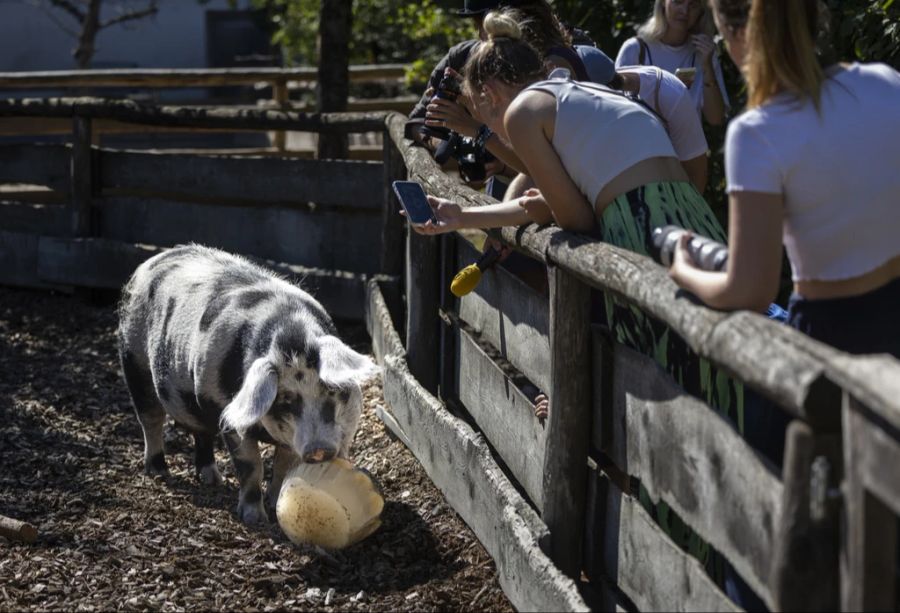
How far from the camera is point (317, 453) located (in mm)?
4590

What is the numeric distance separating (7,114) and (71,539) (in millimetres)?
5477

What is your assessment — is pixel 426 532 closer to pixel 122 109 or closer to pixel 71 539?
pixel 71 539

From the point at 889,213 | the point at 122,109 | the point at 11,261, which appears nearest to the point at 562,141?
the point at 889,213

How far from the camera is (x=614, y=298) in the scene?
3.38 meters

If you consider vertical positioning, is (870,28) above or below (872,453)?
above

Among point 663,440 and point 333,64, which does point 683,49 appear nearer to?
point 663,440

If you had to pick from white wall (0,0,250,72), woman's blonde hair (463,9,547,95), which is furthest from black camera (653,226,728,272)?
white wall (0,0,250,72)

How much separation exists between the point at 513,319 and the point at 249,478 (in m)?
1.44

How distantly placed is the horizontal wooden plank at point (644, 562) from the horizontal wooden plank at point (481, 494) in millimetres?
144

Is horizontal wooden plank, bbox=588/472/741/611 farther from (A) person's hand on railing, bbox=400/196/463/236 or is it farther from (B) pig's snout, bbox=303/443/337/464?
(B) pig's snout, bbox=303/443/337/464

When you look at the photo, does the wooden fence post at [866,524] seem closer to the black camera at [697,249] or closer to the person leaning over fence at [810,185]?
the person leaning over fence at [810,185]

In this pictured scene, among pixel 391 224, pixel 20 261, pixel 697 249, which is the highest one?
pixel 697 249

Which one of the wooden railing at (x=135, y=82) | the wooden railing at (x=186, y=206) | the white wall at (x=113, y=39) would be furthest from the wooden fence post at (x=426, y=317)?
the white wall at (x=113, y=39)

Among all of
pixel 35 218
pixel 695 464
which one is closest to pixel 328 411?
pixel 695 464
